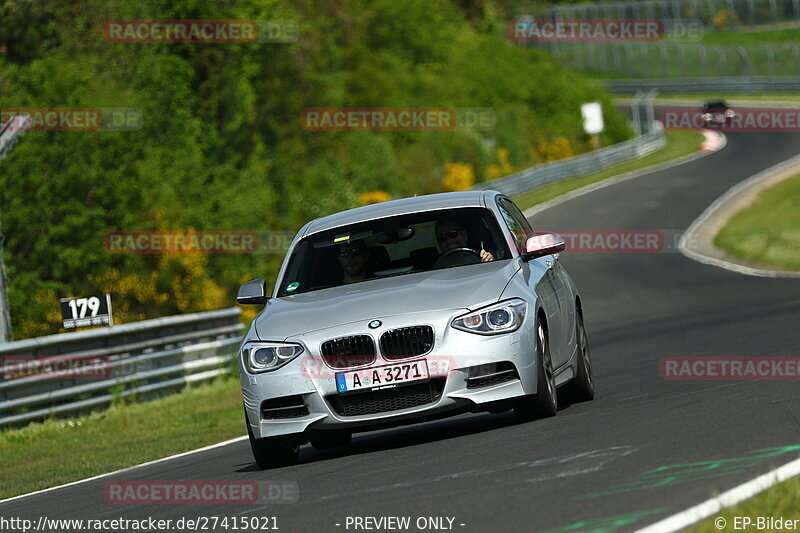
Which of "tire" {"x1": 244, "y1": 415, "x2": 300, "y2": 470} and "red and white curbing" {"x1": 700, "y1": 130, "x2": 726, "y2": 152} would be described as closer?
"tire" {"x1": 244, "y1": 415, "x2": 300, "y2": 470}

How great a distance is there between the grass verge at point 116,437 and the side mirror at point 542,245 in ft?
14.7

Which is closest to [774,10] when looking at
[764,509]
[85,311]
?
[85,311]

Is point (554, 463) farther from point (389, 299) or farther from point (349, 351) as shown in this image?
point (389, 299)

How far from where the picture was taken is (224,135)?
61062mm

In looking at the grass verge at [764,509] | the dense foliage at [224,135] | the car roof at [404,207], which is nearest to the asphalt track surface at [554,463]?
the grass verge at [764,509]

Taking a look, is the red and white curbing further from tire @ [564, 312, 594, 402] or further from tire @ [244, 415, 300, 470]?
tire @ [244, 415, 300, 470]

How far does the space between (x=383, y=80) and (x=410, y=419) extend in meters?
72.8

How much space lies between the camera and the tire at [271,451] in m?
9.45

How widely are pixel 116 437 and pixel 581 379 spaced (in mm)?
6774

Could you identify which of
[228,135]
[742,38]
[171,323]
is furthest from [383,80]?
[171,323]

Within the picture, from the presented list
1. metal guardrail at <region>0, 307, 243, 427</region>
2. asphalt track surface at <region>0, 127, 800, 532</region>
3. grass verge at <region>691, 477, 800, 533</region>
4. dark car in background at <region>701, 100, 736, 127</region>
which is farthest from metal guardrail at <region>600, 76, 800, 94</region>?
grass verge at <region>691, 477, 800, 533</region>

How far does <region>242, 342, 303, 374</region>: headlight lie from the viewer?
30.0ft

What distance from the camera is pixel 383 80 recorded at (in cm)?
8094

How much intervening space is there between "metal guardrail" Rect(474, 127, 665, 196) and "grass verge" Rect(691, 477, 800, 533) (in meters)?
40.8
